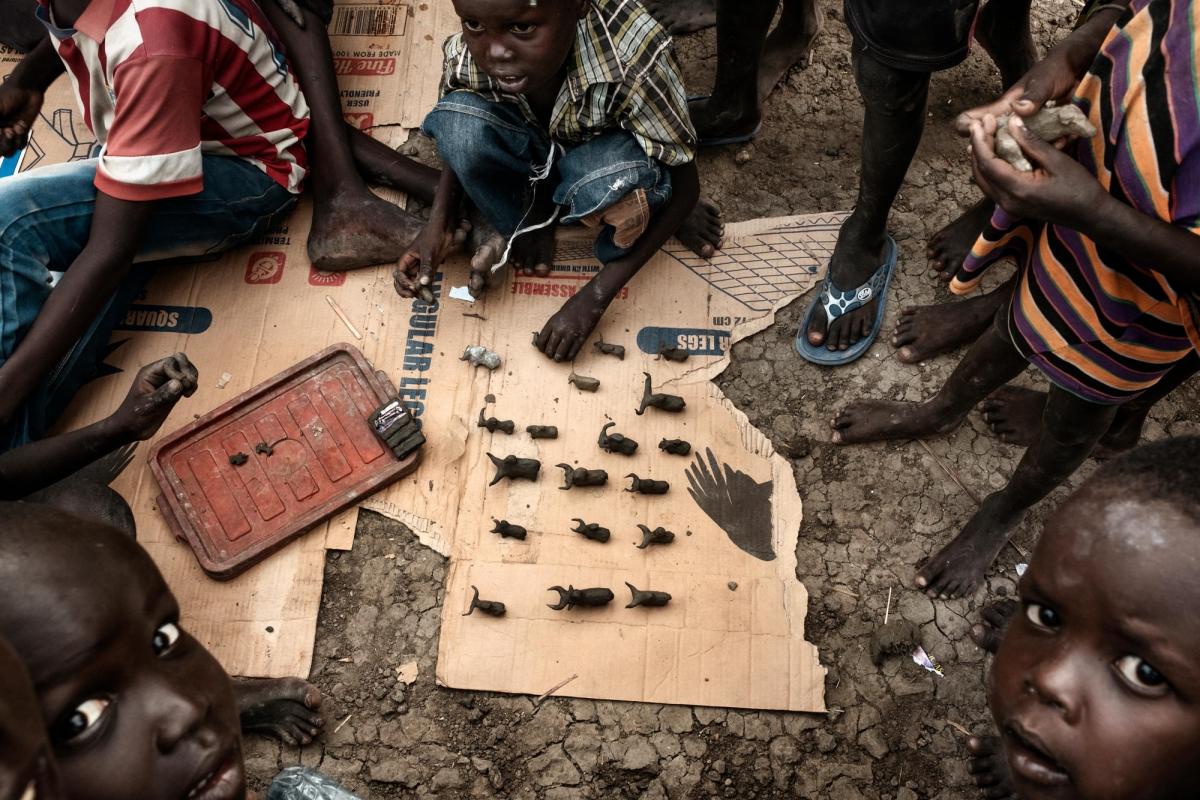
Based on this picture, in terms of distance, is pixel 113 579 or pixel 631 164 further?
pixel 631 164

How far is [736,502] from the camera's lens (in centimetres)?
253

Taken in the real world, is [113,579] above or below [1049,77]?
below

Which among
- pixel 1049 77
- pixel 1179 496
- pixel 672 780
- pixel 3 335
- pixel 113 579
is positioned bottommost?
pixel 672 780

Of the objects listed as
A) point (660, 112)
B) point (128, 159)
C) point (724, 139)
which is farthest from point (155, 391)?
point (724, 139)

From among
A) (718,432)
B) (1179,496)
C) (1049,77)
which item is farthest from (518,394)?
(1179,496)

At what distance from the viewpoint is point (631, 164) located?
→ 8.14ft

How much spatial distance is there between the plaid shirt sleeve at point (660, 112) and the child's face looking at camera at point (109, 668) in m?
1.63

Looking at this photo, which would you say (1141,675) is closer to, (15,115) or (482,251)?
(482,251)

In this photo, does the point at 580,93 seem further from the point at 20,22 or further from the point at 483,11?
the point at 20,22

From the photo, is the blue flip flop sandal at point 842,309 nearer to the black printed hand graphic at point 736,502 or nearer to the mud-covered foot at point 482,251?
Result: the black printed hand graphic at point 736,502

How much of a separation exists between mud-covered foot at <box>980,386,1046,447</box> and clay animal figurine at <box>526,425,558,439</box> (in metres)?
1.24

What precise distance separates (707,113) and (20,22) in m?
2.38

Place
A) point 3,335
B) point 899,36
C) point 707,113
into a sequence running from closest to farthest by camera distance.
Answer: point 899,36 → point 3,335 → point 707,113

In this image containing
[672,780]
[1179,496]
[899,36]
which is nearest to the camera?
[1179,496]
